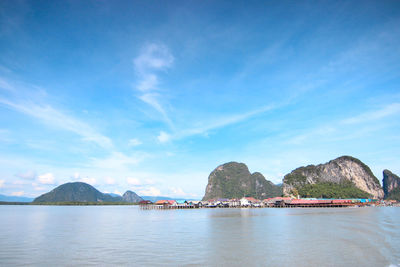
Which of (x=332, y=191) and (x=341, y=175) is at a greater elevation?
(x=341, y=175)

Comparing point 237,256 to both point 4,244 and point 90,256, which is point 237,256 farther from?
point 4,244

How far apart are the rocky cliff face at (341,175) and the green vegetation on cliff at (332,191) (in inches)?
212

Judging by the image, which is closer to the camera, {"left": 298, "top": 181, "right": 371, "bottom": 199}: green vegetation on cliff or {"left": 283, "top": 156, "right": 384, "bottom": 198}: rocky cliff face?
{"left": 298, "top": 181, "right": 371, "bottom": 199}: green vegetation on cliff

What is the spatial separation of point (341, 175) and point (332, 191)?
1126 inches

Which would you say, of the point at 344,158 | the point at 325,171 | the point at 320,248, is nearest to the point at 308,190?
the point at 325,171

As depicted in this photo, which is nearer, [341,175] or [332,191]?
[332,191]

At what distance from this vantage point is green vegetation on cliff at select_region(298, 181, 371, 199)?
167625mm

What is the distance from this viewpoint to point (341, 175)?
19275cm

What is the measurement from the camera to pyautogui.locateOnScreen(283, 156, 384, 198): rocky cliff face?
630 feet

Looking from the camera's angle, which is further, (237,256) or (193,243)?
(193,243)

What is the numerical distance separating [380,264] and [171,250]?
45.1 feet

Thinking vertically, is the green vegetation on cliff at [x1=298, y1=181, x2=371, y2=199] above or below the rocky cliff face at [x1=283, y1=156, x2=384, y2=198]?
below

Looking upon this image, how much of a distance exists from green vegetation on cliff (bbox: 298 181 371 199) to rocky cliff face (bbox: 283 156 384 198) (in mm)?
5378

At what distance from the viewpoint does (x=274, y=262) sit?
671 inches
